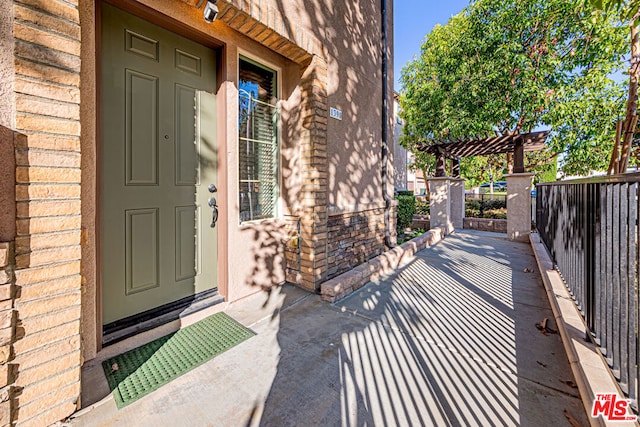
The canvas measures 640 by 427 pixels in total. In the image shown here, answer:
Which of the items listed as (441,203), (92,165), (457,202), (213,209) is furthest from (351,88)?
(457,202)

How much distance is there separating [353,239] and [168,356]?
103 inches

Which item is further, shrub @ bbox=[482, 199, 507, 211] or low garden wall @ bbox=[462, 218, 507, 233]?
shrub @ bbox=[482, 199, 507, 211]

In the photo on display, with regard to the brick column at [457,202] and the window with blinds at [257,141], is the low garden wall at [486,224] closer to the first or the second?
the brick column at [457,202]

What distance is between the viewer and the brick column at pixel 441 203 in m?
7.34

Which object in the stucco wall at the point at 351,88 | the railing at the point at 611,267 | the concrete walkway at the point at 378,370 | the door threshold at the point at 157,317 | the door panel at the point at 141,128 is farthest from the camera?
the stucco wall at the point at 351,88

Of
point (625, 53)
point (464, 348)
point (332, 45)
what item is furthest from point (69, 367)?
point (625, 53)

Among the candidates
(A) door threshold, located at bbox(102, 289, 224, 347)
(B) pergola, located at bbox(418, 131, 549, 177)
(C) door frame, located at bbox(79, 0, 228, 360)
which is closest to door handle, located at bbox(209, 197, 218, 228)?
(A) door threshold, located at bbox(102, 289, 224, 347)

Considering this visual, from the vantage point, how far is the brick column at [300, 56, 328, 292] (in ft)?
10.3

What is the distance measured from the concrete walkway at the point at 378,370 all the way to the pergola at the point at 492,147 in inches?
179

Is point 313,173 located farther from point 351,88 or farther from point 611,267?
point 611,267

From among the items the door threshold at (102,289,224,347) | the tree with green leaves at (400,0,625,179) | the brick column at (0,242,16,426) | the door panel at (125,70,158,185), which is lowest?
the door threshold at (102,289,224,347)

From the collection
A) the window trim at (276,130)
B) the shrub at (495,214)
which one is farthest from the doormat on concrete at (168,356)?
the shrub at (495,214)

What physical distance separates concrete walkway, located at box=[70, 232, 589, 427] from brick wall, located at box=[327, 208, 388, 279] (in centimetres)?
63

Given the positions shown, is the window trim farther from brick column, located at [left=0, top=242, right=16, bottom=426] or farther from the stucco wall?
brick column, located at [left=0, top=242, right=16, bottom=426]
